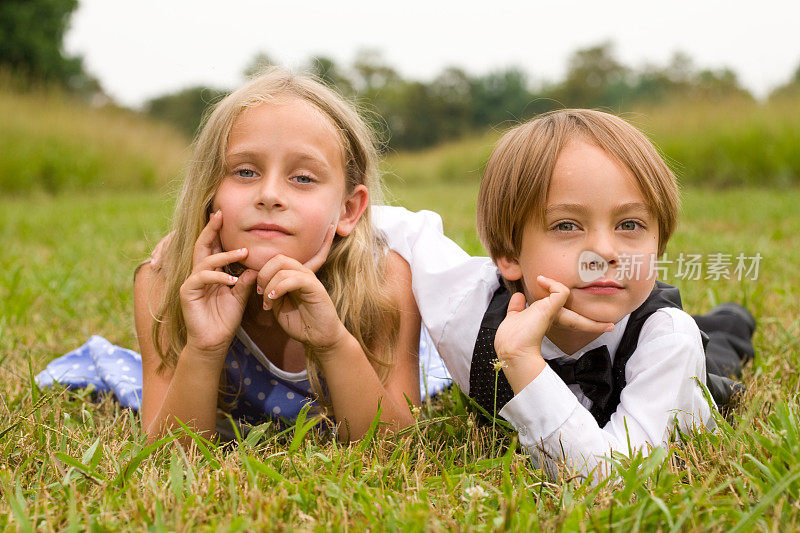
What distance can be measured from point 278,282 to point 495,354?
58 centimetres

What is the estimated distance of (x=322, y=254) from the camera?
70.0 inches

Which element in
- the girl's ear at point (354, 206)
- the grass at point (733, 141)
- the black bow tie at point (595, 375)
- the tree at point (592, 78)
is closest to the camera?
the black bow tie at point (595, 375)

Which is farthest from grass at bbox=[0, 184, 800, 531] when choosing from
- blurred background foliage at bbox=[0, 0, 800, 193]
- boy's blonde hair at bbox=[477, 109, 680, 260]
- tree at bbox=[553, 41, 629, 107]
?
tree at bbox=[553, 41, 629, 107]

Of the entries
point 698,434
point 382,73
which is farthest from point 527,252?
point 382,73

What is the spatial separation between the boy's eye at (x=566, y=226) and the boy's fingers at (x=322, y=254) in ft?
1.91

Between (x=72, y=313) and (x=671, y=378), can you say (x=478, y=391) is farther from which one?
(x=72, y=313)

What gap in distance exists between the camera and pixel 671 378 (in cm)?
154

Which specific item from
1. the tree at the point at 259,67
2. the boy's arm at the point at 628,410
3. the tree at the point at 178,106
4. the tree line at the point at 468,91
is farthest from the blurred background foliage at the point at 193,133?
the tree at the point at 178,106

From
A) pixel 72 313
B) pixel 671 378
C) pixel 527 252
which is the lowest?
pixel 72 313

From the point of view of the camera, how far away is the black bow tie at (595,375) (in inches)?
67.2

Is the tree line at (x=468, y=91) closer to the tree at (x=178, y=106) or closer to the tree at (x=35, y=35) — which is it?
the tree at (x=178, y=106)

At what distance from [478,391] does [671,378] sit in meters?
0.50

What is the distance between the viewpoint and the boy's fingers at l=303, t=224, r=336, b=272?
5.73ft

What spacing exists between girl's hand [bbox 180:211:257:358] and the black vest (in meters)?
0.61
